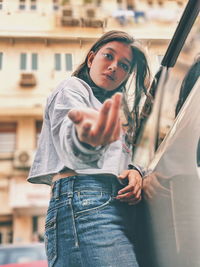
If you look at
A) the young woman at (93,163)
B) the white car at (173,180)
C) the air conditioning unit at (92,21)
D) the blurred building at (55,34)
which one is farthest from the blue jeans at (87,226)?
the air conditioning unit at (92,21)

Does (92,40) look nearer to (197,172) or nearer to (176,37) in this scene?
(176,37)

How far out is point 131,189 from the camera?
0.94 metres

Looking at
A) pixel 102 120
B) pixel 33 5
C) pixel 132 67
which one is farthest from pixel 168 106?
pixel 33 5

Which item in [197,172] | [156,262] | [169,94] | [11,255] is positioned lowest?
[11,255]

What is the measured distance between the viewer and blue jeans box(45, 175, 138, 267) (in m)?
0.80

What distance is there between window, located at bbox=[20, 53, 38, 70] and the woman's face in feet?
0.60

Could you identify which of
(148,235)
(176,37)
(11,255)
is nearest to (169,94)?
(176,37)

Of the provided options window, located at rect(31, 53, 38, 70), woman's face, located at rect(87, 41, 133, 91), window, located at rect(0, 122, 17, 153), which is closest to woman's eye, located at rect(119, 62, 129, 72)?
woman's face, located at rect(87, 41, 133, 91)

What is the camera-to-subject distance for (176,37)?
0.90 m

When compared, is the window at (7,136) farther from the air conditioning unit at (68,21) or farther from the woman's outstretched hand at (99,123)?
the woman's outstretched hand at (99,123)

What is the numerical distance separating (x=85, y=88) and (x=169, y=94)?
10.3 inches

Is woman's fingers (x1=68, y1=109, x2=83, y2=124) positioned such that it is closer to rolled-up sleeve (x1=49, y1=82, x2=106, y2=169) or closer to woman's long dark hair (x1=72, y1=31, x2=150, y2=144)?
rolled-up sleeve (x1=49, y1=82, x2=106, y2=169)

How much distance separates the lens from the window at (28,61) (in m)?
1.02

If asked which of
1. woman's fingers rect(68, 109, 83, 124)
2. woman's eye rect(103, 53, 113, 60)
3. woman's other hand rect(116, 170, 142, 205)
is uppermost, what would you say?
woman's eye rect(103, 53, 113, 60)
